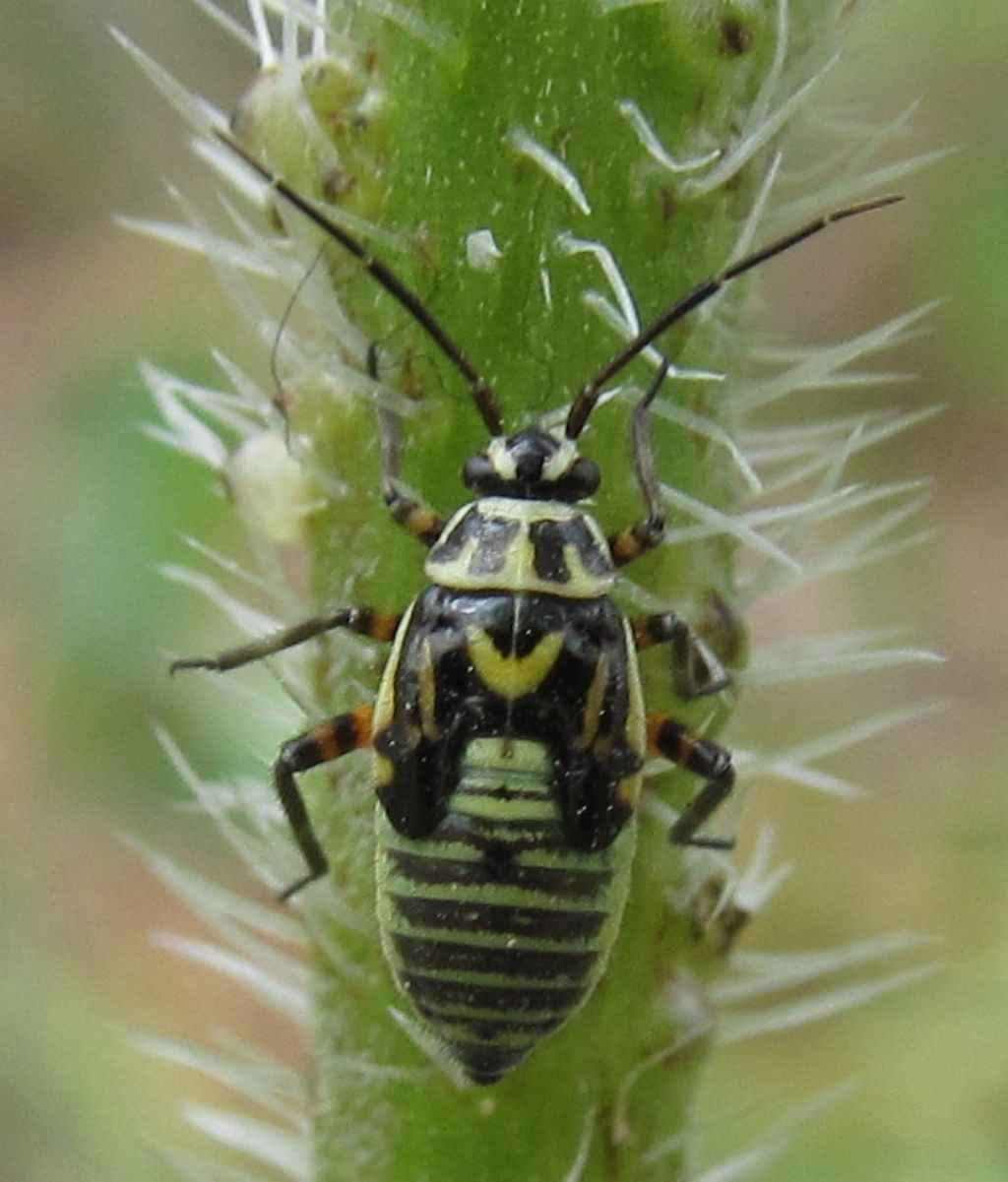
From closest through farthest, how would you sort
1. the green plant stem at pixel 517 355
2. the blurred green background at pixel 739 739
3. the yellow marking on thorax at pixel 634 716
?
the green plant stem at pixel 517 355, the yellow marking on thorax at pixel 634 716, the blurred green background at pixel 739 739

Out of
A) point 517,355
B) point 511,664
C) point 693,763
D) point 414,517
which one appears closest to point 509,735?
point 511,664

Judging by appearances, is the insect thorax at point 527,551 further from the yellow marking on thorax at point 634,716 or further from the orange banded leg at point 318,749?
the orange banded leg at point 318,749

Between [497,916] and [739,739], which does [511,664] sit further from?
[739,739]

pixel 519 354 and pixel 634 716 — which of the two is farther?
pixel 634 716

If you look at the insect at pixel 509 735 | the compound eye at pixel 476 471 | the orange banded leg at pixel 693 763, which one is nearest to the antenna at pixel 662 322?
the insect at pixel 509 735

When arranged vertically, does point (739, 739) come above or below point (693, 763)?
below

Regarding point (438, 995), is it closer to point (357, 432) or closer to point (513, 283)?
point (357, 432)
